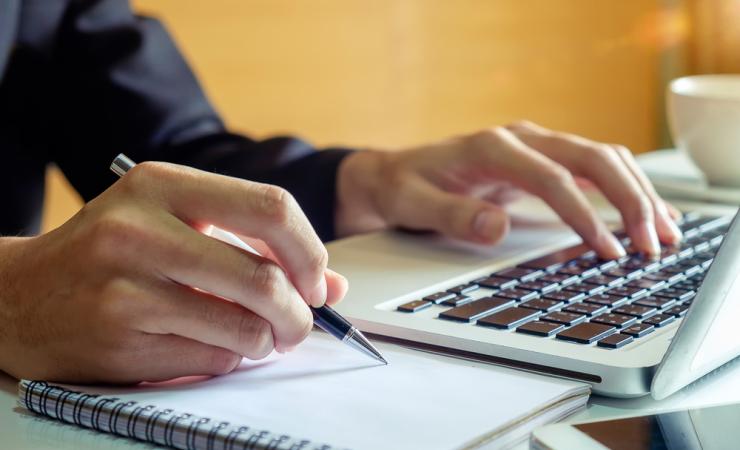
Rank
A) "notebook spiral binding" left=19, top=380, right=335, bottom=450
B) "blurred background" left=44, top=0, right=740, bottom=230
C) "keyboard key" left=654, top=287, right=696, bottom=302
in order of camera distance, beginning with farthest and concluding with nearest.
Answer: "blurred background" left=44, top=0, right=740, bottom=230 → "keyboard key" left=654, top=287, right=696, bottom=302 → "notebook spiral binding" left=19, top=380, right=335, bottom=450

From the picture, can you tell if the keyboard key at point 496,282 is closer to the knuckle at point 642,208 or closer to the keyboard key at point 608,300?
the keyboard key at point 608,300

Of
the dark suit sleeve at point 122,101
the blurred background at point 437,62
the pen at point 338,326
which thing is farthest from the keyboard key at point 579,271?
the blurred background at point 437,62

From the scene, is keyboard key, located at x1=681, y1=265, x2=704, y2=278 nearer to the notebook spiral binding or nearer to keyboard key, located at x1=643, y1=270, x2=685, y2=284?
keyboard key, located at x1=643, y1=270, x2=685, y2=284

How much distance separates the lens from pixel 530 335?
1.83ft

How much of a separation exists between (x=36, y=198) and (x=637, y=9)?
2.09 m

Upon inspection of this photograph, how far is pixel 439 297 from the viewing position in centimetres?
64

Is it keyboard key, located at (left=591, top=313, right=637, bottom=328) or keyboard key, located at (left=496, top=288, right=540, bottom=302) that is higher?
keyboard key, located at (left=591, top=313, right=637, bottom=328)

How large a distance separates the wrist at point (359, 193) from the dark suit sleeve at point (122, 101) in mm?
153

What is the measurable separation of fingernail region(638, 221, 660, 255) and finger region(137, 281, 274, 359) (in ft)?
1.20

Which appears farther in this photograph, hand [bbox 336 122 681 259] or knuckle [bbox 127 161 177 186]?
hand [bbox 336 122 681 259]

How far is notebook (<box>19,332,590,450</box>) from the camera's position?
1.44ft

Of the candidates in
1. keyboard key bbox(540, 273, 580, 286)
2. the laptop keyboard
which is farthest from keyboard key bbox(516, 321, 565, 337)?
keyboard key bbox(540, 273, 580, 286)

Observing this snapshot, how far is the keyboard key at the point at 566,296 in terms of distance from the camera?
2.04ft

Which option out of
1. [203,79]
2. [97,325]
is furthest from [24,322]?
[203,79]
